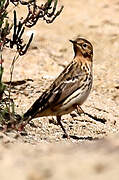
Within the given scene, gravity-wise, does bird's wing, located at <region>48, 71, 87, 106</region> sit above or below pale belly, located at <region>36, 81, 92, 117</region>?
above

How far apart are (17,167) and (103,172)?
0.72m

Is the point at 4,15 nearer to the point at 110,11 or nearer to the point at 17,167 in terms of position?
the point at 17,167

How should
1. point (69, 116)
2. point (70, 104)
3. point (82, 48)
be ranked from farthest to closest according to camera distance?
1. point (69, 116)
2. point (82, 48)
3. point (70, 104)

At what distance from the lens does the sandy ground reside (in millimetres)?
5293

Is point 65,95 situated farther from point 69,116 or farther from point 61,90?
point 69,116

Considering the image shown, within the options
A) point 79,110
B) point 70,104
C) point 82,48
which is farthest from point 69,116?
point 70,104

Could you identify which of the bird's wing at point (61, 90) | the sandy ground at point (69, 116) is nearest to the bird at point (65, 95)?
the bird's wing at point (61, 90)

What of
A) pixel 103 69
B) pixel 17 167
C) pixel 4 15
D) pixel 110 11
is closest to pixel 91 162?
pixel 17 167

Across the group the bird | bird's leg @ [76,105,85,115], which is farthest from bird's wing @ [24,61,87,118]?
bird's leg @ [76,105,85,115]

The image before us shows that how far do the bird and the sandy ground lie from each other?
13.0 inches

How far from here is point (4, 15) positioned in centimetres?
860

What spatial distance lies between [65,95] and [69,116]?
4.28 ft

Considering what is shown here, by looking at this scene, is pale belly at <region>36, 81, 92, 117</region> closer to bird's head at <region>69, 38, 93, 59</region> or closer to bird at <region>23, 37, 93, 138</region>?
bird at <region>23, 37, 93, 138</region>

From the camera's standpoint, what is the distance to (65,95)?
9.24 meters
